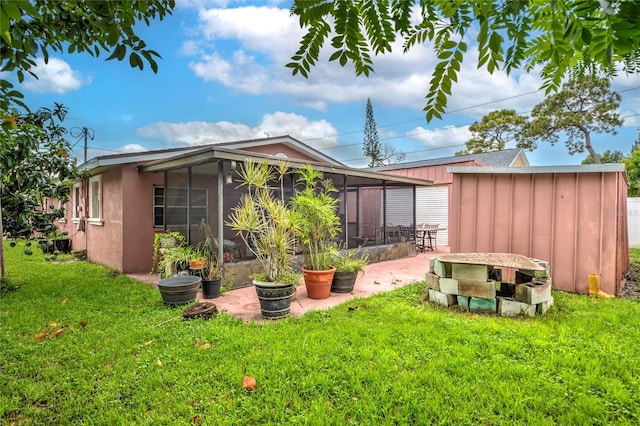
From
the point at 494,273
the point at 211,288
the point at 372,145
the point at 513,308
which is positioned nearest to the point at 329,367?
the point at 513,308

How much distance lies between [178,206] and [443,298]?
Result: 570 cm

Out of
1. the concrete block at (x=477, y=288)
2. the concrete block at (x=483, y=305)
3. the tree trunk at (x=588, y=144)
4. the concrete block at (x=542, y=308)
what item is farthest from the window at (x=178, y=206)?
the tree trunk at (x=588, y=144)

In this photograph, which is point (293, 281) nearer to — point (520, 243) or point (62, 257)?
point (520, 243)

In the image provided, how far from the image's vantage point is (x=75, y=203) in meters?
10.7

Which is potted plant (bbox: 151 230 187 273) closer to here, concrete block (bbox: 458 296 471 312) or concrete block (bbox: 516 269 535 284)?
concrete block (bbox: 458 296 471 312)

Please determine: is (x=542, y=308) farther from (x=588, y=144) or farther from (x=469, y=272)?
(x=588, y=144)

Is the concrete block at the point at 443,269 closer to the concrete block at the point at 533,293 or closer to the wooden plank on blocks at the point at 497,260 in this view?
the wooden plank on blocks at the point at 497,260

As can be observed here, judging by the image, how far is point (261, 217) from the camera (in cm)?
532

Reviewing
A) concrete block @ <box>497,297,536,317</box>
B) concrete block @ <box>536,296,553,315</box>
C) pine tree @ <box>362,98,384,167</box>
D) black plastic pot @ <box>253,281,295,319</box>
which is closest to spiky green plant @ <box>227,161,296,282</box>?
black plastic pot @ <box>253,281,295,319</box>

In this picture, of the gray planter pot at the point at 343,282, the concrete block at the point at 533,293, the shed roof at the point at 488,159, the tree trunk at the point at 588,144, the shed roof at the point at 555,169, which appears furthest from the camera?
the tree trunk at the point at 588,144

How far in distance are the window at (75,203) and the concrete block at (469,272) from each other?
10.8m

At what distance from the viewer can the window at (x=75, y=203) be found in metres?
10.3

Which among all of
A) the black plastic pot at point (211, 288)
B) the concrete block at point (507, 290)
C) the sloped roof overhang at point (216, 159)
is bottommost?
the black plastic pot at point (211, 288)

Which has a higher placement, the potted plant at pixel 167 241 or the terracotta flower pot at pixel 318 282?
the potted plant at pixel 167 241
